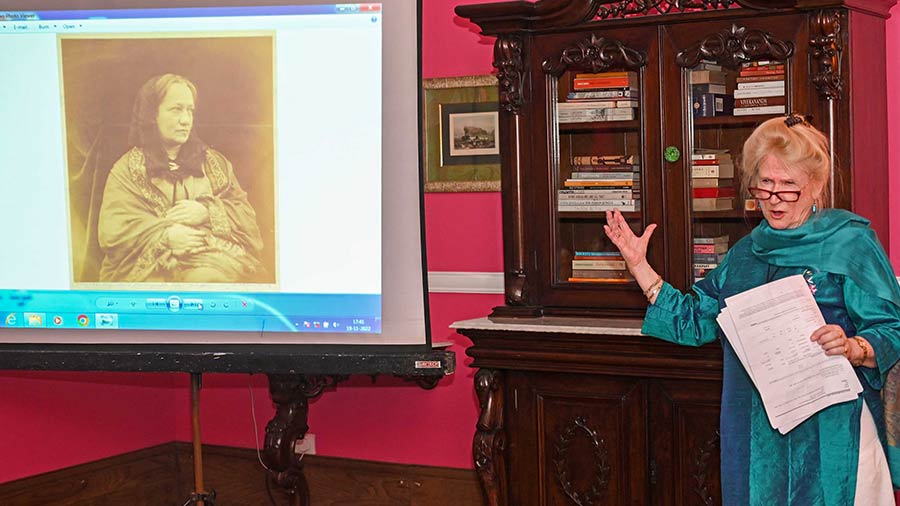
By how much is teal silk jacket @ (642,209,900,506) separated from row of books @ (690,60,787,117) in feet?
2.72

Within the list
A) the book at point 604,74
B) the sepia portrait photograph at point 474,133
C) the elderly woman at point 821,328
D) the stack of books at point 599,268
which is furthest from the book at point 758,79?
the sepia portrait photograph at point 474,133

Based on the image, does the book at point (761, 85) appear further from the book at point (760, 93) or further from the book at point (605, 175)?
the book at point (605, 175)

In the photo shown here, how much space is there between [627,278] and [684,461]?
619 mm

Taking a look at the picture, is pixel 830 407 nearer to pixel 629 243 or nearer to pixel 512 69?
pixel 629 243

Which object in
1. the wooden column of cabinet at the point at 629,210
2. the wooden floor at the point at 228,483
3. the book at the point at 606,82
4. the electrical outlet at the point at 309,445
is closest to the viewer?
the wooden column of cabinet at the point at 629,210

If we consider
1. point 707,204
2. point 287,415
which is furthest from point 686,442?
point 287,415

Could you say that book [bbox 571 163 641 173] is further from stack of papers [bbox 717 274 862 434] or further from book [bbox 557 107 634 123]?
stack of papers [bbox 717 274 862 434]

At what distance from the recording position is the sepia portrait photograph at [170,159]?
291 cm

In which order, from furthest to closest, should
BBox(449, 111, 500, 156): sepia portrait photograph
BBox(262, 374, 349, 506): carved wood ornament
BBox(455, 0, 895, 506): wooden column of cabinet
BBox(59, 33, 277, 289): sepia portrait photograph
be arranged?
BBox(449, 111, 500, 156): sepia portrait photograph, BBox(262, 374, 349, 506): carved wood ornament, BBox(455, 0, 895, 506): wooden column of cabinet, BBox(59, 33, 277, 289): sepia portrait photograph

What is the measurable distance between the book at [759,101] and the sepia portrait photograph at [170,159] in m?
1.46

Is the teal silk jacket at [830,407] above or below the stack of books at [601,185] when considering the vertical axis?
below

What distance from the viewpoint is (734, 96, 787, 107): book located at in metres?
3.32

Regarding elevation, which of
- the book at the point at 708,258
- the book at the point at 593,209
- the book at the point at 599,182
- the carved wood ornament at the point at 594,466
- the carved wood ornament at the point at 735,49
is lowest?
the carved wood ornament at the point at 594,466

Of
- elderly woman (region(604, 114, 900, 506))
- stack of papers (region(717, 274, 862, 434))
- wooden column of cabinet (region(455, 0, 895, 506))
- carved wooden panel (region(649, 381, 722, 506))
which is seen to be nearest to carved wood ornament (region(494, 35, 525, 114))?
wooden column of cabinet (region(455, 0, 895, 506))
